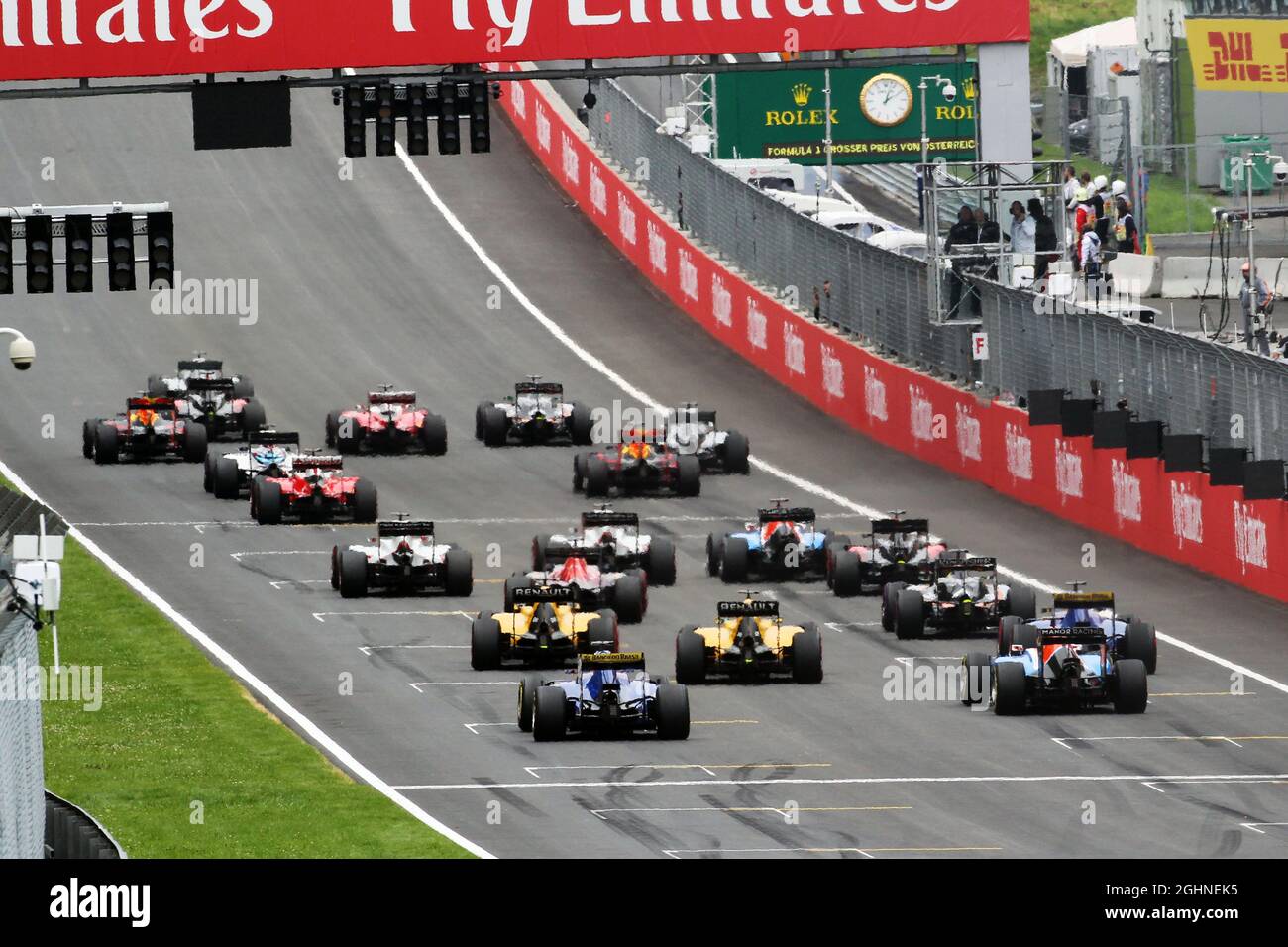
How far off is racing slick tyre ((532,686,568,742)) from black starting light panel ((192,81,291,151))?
13.7m

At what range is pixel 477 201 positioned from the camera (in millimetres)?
66125

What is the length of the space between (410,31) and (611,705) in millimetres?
15888

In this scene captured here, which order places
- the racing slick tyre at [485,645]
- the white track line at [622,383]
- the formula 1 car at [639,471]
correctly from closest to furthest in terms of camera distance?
1. the racing slick tyre at [485,645]
2. the white track line at [622,383]
3. the formula 1 car at [639,471]

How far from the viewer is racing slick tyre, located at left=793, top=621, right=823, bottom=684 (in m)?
30.2

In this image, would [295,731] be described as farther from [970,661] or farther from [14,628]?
[14,628]

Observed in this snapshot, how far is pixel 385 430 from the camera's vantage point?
46688 mm

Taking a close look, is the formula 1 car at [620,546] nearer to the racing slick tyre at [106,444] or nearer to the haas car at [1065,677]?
the haas car at [1065,677]

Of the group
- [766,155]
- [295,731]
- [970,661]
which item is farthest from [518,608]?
[766,155]

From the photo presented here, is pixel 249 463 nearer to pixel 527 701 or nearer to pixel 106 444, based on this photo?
pixel 106 444

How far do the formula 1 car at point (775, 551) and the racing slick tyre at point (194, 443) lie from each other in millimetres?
12401

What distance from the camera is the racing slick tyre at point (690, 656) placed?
3003cm

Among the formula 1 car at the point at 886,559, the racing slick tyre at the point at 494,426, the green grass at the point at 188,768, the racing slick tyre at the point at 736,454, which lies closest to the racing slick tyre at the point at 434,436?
the racing slick tyre at the point at 494,426

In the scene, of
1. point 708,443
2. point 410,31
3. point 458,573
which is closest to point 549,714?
point 458,573

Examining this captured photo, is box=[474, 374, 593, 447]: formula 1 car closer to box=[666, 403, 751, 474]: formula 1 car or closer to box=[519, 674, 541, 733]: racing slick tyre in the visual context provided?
box=[666, 403, 751, 474]: formula 1 car
